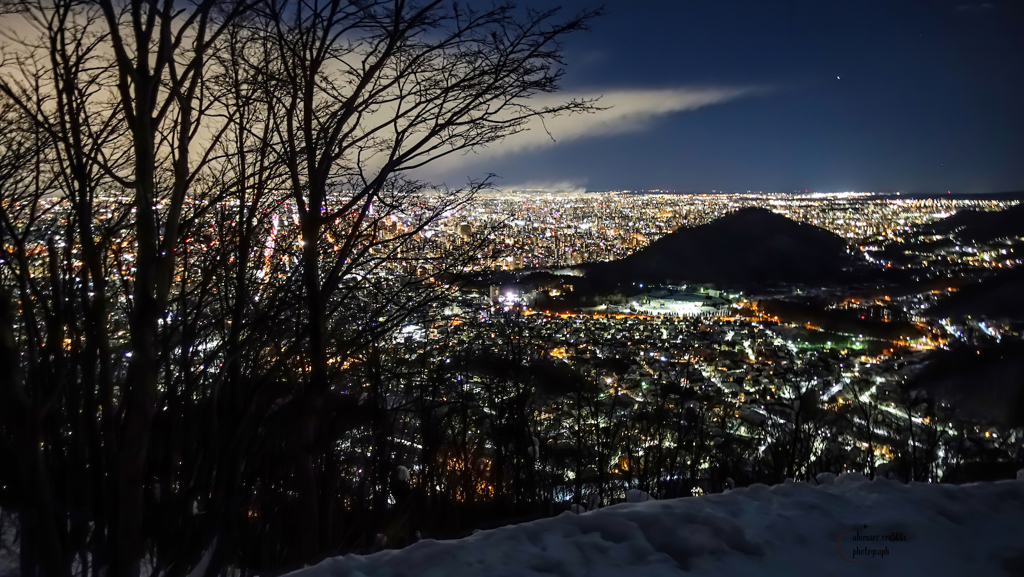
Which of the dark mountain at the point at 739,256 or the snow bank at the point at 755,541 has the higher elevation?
the dark mountain at the point at 739,256

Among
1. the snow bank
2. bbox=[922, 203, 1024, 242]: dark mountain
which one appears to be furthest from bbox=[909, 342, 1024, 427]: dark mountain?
bbox=[922, 203, 1024, 242]: dark mountain

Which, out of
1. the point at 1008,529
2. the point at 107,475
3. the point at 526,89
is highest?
the point at 526,89

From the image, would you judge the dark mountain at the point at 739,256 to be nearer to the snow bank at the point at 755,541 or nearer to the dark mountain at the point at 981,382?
the dark mountain at the point at 981,382

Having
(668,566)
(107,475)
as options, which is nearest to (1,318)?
(107,475)

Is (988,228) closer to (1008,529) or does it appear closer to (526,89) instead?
(1008,529)

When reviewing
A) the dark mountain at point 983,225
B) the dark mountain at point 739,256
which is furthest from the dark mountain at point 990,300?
the dark mountain at point 739,256

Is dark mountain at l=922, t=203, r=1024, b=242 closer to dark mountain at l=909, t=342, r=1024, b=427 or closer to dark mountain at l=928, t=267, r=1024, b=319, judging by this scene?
dark mountain at l=928, t=267, r=1024, b=319
